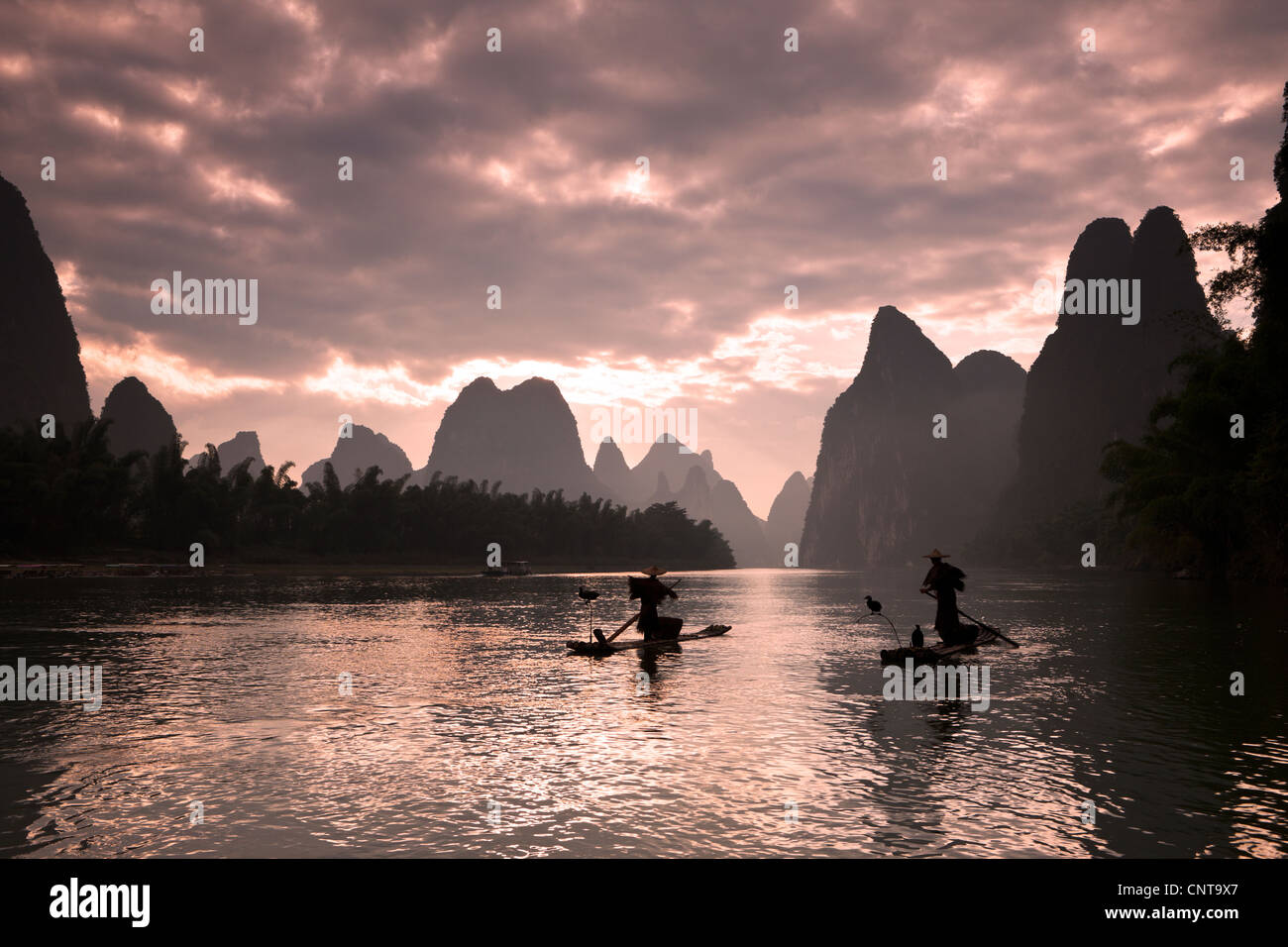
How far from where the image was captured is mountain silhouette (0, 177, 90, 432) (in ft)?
522

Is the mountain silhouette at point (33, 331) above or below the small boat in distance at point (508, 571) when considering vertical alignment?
above

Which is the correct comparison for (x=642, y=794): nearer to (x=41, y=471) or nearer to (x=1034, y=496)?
(x=41, y=471)

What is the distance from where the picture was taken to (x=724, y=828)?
750 centimetres

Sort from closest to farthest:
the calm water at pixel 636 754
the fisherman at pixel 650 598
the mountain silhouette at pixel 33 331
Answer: the calm water at pixel 636 754
the fisherman at pixel 650 598
the mountain silhouette at pixel 33 331

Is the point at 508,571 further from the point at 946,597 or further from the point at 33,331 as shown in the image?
the point at 33,331

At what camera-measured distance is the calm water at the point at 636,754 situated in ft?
24.1

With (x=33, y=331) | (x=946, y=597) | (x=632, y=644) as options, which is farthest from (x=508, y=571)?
(x=33, y=331)

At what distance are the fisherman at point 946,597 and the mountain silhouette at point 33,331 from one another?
180927 mm

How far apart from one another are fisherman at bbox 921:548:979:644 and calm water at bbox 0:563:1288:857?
131 centimetres

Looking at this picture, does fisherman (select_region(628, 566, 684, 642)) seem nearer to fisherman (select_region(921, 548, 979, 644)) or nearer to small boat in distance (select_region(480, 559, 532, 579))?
fisherman (select_region(921, 548, 979, 644))

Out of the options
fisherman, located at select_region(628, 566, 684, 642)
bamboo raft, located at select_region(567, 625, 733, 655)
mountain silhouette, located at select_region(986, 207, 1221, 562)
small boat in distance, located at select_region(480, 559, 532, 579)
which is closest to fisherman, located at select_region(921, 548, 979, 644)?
fisherman, located at select_region(628, 566, 684, 642)

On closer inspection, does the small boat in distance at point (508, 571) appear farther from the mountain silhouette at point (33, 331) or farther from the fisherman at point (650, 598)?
the mountain silhouette at point (33, 331)

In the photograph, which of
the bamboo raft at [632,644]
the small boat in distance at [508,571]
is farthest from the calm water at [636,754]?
the small boat in distance at [508,571]

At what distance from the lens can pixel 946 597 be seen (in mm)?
19172
